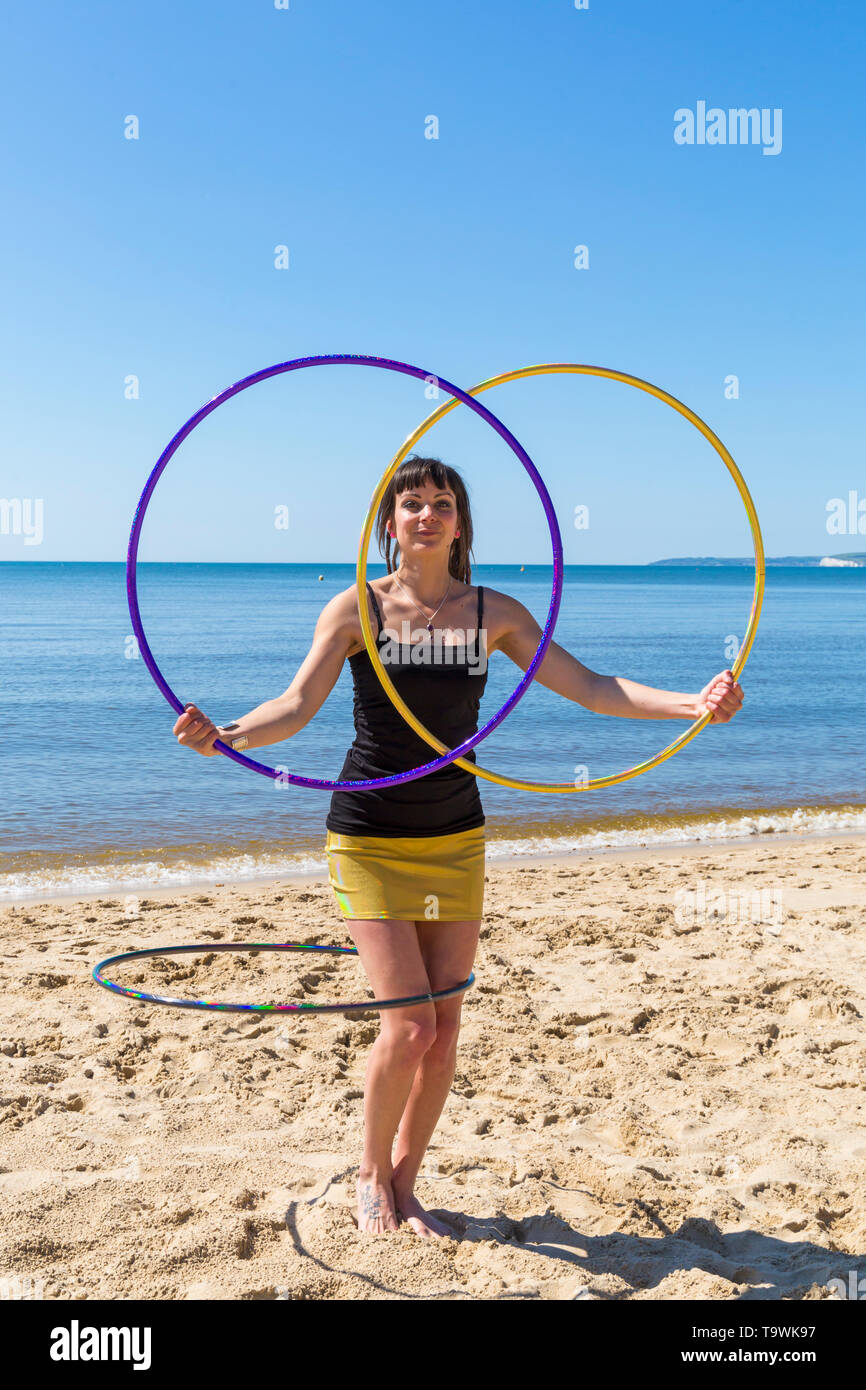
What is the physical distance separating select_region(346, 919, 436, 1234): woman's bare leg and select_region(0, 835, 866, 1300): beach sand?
499 millimetres

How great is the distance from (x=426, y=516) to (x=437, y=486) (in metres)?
Result: 0.12

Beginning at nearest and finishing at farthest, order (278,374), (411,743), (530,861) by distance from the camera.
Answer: (411,743) < (278,374) < (530,861)

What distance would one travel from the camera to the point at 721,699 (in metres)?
3.89

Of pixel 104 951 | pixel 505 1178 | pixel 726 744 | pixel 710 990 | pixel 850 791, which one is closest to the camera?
pixel 505 1178

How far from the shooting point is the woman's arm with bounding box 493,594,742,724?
12.7 ft

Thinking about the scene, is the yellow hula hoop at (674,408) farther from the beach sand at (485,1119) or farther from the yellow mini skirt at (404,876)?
the beach sand at (485,1119)

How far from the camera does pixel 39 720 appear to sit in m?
17.7

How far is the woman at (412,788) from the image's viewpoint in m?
3.54

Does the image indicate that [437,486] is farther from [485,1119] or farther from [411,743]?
[485,1119]

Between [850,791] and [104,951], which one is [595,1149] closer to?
[104,951]

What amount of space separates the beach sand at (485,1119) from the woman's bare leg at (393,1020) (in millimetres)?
499

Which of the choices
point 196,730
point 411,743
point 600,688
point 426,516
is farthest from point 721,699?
point 196,730

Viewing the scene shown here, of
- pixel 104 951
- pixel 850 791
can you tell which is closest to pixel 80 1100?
pixel 104 951
